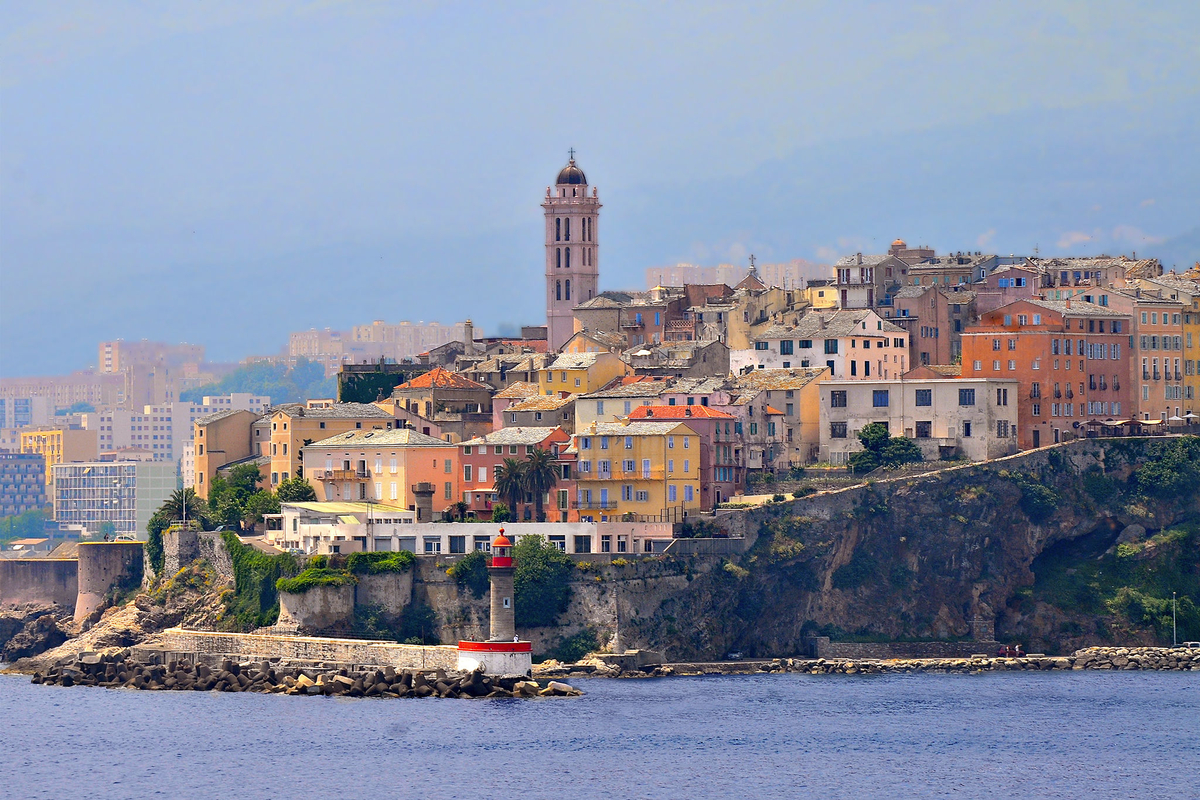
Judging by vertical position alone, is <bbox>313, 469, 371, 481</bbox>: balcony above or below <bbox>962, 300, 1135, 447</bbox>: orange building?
below

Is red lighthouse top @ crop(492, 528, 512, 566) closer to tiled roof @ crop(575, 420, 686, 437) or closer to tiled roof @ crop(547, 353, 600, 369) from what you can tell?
tiled roof @ crop(575, 420, 686, 437)

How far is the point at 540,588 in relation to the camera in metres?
96.7

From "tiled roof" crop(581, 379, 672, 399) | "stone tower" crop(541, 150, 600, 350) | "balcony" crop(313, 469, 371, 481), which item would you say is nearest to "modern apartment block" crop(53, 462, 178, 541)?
"stone tower" crop(541, 150, 600, 350)

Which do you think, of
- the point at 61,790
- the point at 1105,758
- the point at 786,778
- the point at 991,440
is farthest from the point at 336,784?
the point at 991,440

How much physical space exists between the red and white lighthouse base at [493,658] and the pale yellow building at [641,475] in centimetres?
1079

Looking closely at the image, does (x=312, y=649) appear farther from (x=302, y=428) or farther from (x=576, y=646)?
(x=302, y=428)

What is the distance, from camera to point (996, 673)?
99.6 m

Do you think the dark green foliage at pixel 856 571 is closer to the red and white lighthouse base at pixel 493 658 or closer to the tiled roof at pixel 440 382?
the red and white lighthouse base at pixel 493 658

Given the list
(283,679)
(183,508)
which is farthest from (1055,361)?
(183,508)

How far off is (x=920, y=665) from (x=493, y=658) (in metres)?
18.7

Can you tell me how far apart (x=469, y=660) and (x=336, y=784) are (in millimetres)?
17291

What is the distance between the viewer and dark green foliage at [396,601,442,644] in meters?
97.5

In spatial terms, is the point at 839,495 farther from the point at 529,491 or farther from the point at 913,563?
the point at 529,491

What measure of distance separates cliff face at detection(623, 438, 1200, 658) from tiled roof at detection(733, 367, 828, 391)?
7712mm
